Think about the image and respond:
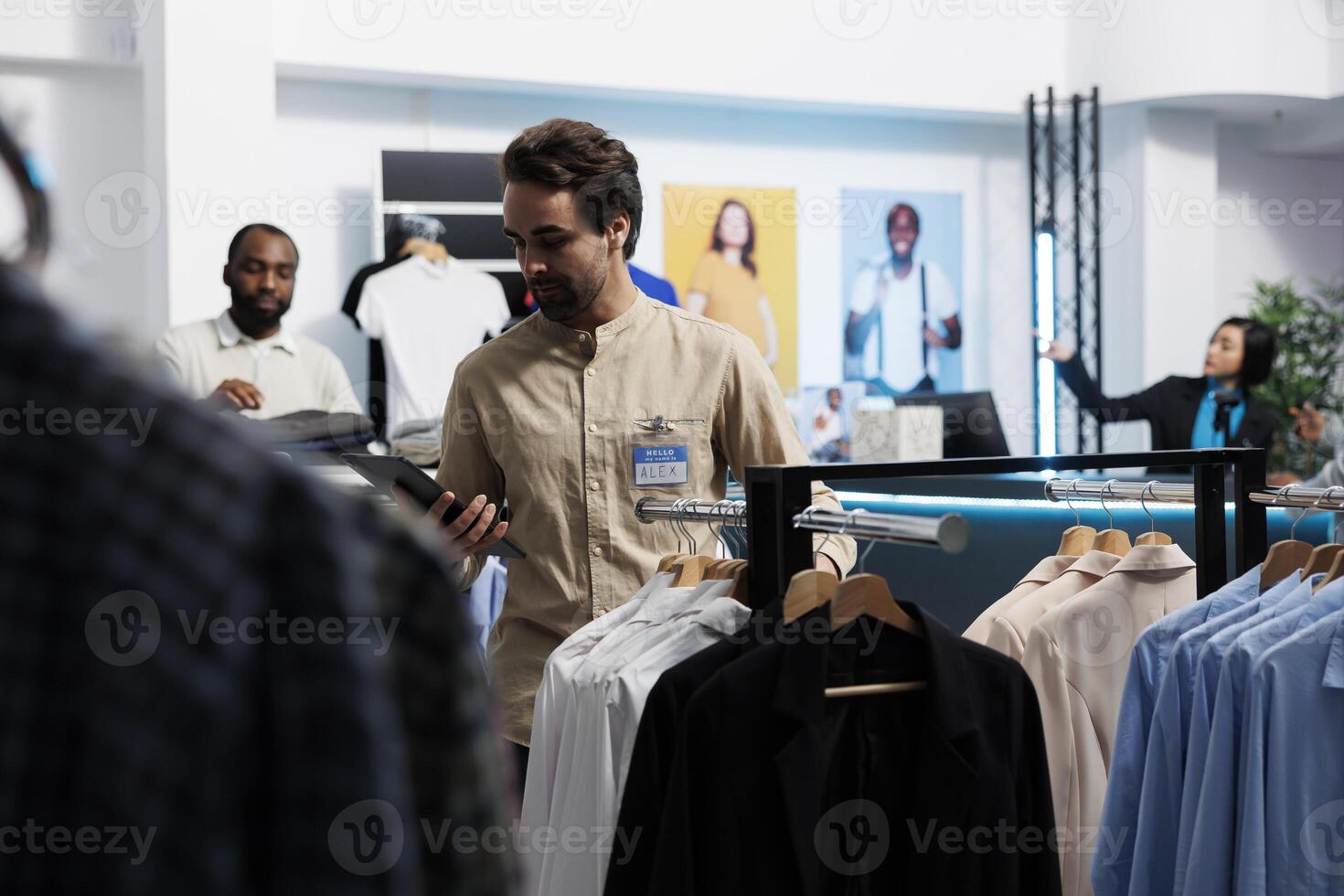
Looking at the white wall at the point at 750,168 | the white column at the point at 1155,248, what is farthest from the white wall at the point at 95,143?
the white column at the point at 1155,248

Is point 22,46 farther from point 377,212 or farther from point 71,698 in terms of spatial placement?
point 71,698

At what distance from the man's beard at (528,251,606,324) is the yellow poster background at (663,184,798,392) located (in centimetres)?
583

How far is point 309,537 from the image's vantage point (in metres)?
0.40

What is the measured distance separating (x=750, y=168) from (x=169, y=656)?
26.7ft

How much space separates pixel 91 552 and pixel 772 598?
129 centimetres

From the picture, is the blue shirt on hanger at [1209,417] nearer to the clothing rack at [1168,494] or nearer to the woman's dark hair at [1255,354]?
the woman's dark hair at [1255,354]

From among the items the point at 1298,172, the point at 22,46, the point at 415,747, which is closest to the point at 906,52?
the point at 1298,172

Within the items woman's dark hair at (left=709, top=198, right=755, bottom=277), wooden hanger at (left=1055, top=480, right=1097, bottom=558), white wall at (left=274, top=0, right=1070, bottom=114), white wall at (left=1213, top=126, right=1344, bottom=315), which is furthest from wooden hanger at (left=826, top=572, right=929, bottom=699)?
white wall at (left=1213, top=126, right=1344, bottom=315)

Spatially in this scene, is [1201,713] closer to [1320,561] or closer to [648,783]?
[1320,561]

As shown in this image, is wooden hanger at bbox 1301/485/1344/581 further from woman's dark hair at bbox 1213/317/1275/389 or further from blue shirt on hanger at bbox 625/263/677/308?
woman's dark hair at bbox 1213/317/1275/389

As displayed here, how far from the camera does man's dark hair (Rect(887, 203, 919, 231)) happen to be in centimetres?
869

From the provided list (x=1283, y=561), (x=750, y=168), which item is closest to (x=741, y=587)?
(x=1283, y=561)

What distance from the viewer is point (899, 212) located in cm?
871

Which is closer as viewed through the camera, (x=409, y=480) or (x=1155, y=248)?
(x=409, y=480)
